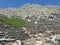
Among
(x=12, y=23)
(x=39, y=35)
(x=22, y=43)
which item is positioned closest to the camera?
(x=22, y=43)

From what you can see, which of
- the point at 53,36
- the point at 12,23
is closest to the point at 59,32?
the point at 53,36

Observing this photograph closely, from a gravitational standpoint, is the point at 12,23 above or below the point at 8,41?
above

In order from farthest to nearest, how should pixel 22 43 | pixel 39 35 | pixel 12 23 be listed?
pixel 12 23, pixel 39 35, pixel 22 43

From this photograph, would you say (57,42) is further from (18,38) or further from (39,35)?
(18,38)

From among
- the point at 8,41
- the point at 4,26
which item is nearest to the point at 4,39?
the point at 8,41

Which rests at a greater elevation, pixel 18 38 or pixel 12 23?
pixel 12 23

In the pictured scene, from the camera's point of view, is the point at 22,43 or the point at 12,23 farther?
the point at 12,23

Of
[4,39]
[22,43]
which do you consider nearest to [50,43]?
[22,43]

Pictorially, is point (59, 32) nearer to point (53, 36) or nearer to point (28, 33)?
point (53, 36)

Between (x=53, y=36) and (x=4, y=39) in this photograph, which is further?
(x=53, y=36)
